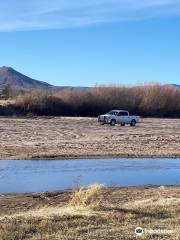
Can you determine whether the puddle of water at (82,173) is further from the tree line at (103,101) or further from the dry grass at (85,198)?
the tree line at (103,101)

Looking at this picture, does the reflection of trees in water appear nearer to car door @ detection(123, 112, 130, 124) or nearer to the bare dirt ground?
the bare dirt ground

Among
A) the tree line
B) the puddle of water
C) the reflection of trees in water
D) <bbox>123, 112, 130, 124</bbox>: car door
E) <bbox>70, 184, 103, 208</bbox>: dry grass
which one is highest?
the tree line

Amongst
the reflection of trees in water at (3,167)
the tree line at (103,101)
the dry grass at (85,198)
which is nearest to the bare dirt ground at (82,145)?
the reflection of trees in water at (3,167)

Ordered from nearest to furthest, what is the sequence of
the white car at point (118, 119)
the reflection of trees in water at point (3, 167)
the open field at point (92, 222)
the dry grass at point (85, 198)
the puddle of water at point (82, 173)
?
the open field at point (92, 222) < the dry grass at point (85, 198) < the puddle of water at point (82, 173) < the reflection of trees in water at point (3, 167) < the white car at point (118, 119)

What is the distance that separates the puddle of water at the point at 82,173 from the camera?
21219mm

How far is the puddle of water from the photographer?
21.2 meters

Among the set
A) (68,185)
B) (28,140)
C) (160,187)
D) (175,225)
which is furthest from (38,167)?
(175,225)

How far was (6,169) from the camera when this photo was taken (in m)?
25.0

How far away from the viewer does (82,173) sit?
24391mm

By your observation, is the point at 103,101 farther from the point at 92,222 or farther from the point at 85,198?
the point at 92,222

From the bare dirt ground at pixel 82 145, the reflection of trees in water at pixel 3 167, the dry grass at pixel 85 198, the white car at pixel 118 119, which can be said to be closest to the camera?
the dry grass at pixel 85 198

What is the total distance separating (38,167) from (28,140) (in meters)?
12.9

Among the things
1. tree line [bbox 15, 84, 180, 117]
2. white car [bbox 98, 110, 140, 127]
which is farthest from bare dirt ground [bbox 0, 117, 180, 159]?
tree line [bbox 15, 84, 180, 117]

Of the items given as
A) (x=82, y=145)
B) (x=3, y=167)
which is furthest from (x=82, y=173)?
(x=82, y=145)
